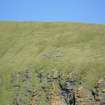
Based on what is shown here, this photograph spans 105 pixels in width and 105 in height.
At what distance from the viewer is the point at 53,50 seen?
327 ft

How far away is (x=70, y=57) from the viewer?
306 ft

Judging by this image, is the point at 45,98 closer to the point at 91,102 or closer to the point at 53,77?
the point at 53,77

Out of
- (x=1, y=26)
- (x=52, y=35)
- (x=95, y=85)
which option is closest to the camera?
(x=95, y=85)

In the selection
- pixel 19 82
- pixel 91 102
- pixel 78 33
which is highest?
pixel 78 33

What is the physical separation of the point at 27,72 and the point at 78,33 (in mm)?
23961

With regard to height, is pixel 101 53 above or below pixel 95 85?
above

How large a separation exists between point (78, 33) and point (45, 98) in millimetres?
29016

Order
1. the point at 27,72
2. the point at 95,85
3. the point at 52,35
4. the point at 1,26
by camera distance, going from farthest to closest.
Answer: the point at 1,26
the point at 52,35
the point at 27,72
the point at 95,85

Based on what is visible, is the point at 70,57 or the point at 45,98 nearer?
the point at 45,98

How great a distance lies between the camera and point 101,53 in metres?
91.1

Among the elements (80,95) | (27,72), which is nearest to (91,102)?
(80,95)

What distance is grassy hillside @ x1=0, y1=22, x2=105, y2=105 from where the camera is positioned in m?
87.2

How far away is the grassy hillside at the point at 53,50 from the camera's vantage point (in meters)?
87.2

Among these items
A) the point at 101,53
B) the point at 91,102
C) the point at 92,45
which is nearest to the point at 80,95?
the point at 91,102
